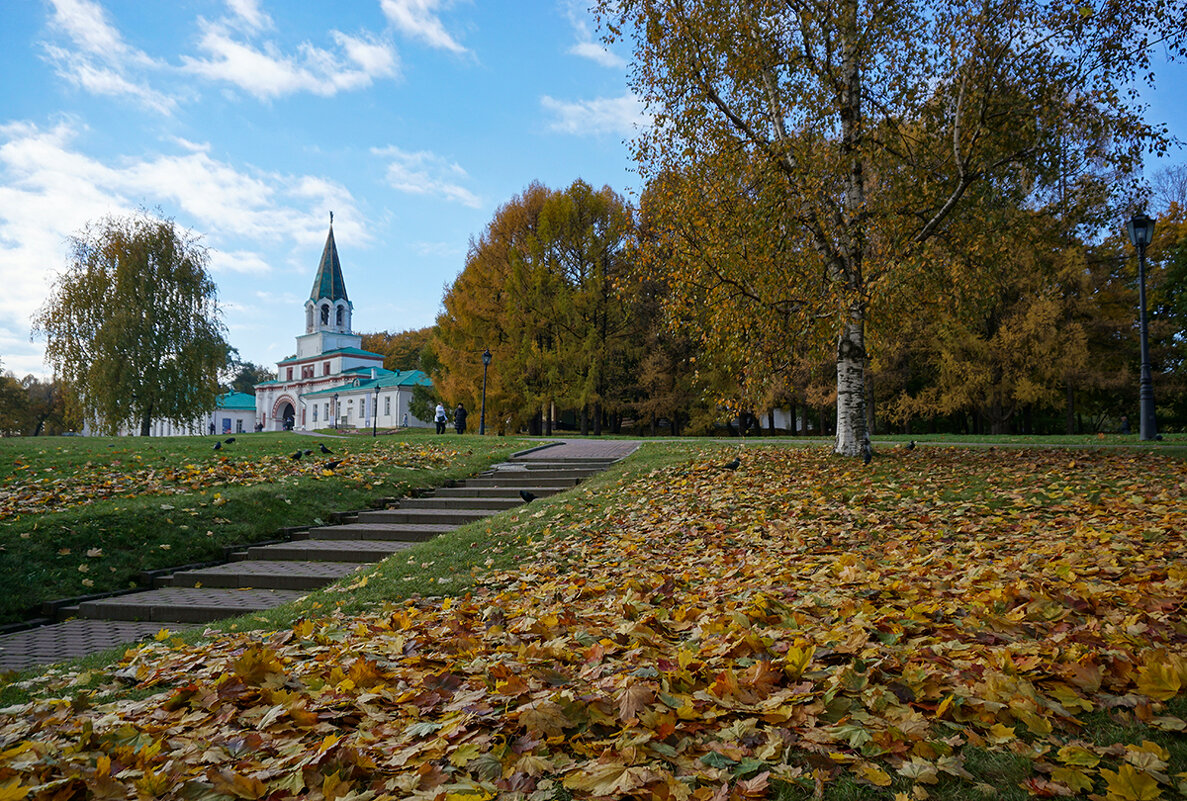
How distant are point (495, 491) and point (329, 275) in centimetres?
7409

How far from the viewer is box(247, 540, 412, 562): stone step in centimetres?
864

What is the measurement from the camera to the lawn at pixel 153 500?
25.2ft

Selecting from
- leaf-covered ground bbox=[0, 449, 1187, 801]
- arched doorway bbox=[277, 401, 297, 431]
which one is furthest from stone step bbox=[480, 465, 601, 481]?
arched doorway bbox=[277, 401, 297, 431]

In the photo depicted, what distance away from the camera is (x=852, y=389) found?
1170cm

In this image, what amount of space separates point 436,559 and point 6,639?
3.84 m

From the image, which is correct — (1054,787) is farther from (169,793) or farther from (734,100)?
(734,100)

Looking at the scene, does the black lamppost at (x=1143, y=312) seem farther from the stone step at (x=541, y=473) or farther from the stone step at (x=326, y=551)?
the stone step at (x=326, y=551)

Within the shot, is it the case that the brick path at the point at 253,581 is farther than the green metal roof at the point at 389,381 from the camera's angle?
No

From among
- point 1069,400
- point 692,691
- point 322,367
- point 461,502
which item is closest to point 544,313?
point 461,502

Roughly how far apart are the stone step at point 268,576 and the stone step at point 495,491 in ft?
13.3

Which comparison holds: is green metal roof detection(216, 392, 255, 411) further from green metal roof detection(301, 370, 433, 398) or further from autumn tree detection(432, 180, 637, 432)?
autumn tree detection(432, 180, 637, 432)

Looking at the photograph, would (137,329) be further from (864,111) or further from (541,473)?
(864,111)

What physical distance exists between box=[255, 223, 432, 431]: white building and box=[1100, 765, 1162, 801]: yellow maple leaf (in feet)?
233

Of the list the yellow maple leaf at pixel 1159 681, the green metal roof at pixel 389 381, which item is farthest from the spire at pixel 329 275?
the yellow maple leaf at pixel 1159 681
